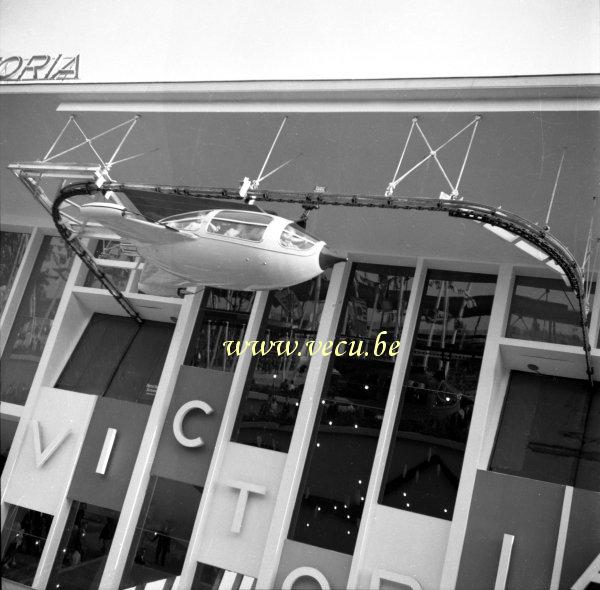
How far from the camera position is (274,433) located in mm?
8531

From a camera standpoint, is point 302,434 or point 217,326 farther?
point 217,326

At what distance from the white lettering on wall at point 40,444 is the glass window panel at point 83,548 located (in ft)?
2.34

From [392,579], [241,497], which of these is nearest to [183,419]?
[241,497]

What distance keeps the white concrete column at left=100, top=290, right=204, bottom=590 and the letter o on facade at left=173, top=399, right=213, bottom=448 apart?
0.25 m

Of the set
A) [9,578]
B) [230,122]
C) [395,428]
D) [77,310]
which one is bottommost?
[9,578]

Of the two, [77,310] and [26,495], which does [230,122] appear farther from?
[26,495]

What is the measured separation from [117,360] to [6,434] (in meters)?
1.78

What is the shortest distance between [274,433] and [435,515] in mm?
2168

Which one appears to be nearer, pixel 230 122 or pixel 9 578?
pixel 230 122

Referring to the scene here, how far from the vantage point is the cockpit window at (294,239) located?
5547 mm

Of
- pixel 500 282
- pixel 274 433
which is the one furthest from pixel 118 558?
pixel 500 282

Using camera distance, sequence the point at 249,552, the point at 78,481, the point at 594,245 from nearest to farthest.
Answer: the point at 594,245 < the point at 249,552 < the point at 78,481

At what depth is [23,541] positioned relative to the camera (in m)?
8.66

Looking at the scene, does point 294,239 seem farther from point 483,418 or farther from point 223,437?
point 223,437
